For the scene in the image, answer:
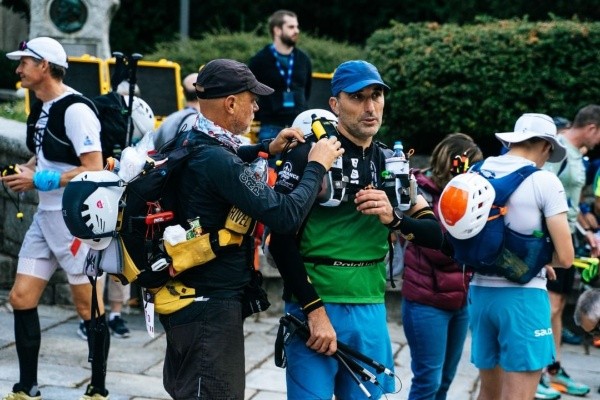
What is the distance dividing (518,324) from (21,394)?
108 inches

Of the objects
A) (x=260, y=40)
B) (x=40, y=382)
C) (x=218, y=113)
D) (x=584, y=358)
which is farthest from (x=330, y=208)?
(x=260, y=40)

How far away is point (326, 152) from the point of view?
4199mm

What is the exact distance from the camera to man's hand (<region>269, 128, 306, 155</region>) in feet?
14.5

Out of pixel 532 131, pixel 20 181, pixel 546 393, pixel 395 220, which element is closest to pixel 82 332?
pixel 20 181

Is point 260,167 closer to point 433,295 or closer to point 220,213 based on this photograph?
point 220,213

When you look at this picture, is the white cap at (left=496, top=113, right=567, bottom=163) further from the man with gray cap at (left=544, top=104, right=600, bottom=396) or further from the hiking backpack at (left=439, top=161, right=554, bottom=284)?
the man with gray cap at (left=544, top=104, right=600, bottom=396)

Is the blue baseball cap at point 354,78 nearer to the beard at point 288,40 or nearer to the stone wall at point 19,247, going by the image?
the stone wall at point 19,247

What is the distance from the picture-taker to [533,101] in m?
9.74

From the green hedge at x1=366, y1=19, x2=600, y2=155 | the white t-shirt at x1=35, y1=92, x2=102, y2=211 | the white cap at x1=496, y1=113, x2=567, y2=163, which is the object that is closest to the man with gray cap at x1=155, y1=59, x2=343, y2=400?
the white cap at x1=496, y1=113, x2=567, y2=163

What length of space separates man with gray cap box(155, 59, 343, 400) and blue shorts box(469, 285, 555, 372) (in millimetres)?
1486

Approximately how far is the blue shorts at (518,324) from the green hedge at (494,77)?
4529 millimetres

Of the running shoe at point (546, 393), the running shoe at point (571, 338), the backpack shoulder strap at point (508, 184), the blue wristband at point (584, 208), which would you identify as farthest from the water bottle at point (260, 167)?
the running shoe at point (571, 338)

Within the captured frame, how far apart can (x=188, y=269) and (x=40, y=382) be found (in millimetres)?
2754

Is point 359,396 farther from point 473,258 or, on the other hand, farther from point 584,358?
point 584,358
